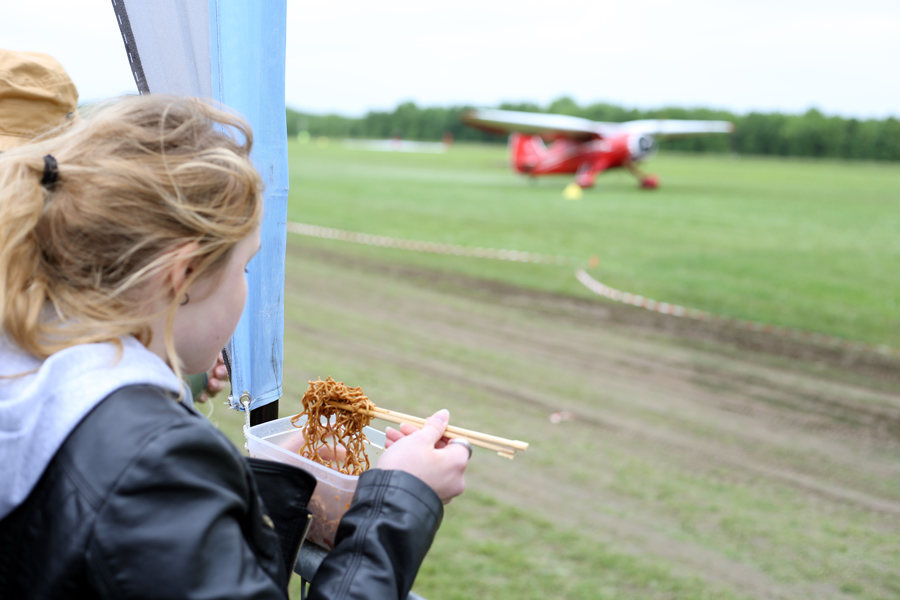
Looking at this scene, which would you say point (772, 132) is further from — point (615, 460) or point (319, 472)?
point (319, 472)

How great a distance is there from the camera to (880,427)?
4840 millimetres

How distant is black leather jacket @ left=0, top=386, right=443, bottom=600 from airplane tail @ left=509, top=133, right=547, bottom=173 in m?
28.8

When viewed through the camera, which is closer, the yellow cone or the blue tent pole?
the blue tent pole

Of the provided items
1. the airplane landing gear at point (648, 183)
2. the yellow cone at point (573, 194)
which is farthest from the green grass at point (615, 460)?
the airplane landing gear at point (648, 183)

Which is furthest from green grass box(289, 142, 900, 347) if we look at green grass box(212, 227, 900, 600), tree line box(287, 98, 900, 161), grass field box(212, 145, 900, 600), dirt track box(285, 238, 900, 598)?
tree line box(287, 98, 900, 161)

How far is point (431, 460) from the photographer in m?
1.07

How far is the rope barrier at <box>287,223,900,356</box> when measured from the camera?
6.73 meters

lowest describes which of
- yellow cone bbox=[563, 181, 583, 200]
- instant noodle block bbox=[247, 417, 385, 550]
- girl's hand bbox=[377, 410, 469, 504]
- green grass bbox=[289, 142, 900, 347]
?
green grass bbox=[289, 142, 900, 347]

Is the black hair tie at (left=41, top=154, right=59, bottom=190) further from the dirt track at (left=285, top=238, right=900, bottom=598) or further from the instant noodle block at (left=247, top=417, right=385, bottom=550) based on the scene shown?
the dirt track at (left=285, top=238, right=900, bottom=598)

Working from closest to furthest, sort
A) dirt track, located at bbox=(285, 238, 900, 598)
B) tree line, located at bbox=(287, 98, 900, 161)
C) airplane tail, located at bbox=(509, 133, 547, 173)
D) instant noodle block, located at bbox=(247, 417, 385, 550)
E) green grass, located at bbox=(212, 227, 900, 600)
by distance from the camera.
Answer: instant noodle block, located at bbox=(247, 417, 385, 550), green grass, located at bbox=(212, 227, 900, 600), dirt track, located at bbox=(285, 238, 900, 598), airplane tail, located at bbox=(509, 133, 547, 173), tree line, located at bbox=(287, 98, 900, 161)

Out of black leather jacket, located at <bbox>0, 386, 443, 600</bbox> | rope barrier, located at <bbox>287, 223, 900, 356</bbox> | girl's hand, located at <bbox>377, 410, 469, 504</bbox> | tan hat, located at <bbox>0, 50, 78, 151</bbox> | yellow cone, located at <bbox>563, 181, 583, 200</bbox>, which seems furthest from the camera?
yellow cone, located at <bbox>563, 181, 583, 200</bbox>

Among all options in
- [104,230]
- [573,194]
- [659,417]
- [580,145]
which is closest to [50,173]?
[104,230]

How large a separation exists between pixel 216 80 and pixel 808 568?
306 centimetres

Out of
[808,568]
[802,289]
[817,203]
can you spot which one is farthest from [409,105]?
[808,568]
